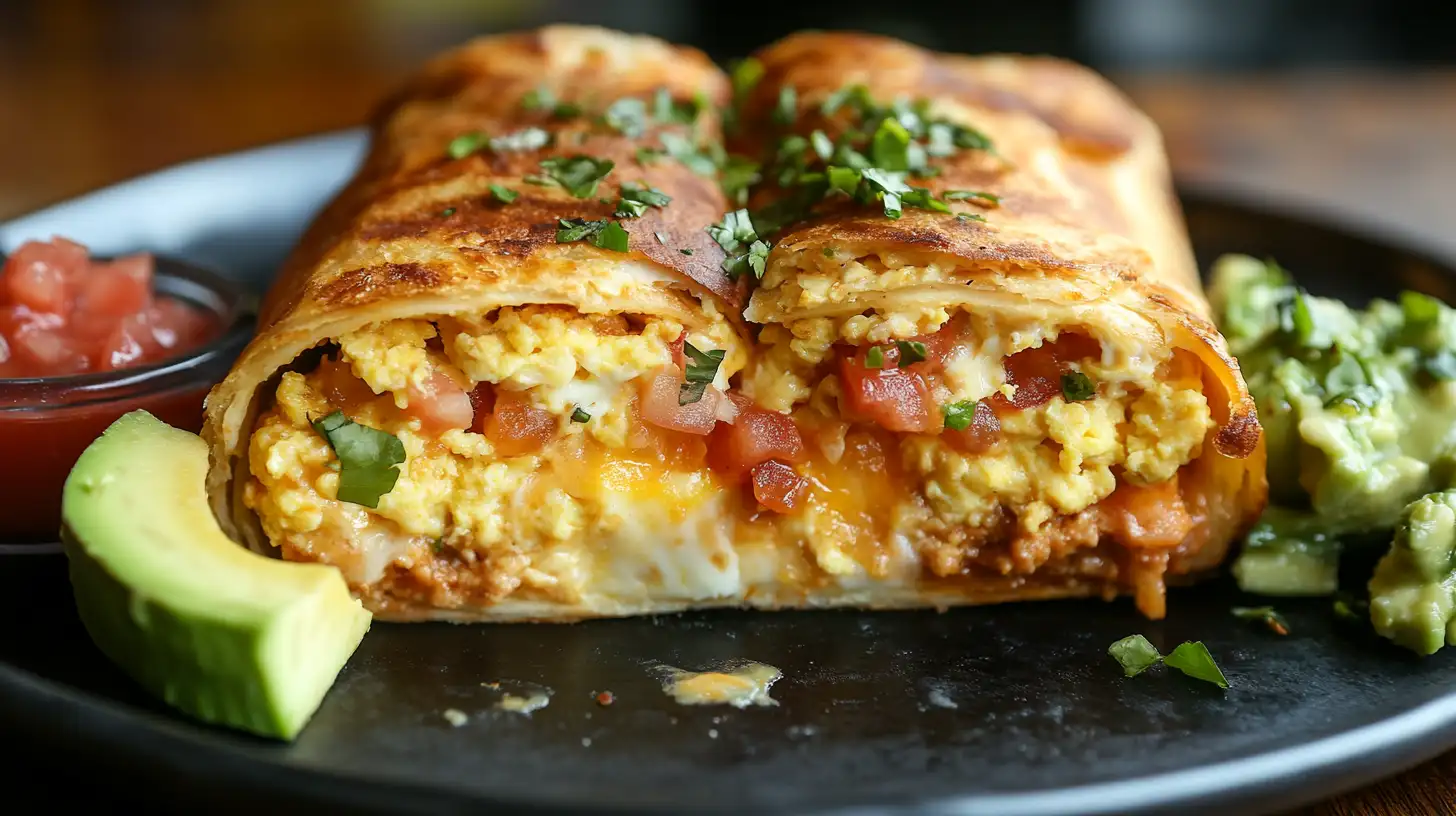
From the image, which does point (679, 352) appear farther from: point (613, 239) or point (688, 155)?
point (688, 155)

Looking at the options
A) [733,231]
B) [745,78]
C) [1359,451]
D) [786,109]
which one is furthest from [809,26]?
[1359,451]

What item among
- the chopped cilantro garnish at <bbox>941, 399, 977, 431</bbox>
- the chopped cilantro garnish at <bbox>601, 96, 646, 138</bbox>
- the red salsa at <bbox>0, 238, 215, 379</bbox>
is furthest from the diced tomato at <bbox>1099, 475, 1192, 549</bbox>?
the red salsa at <bbox>0, 238, 215, 379</bbox>

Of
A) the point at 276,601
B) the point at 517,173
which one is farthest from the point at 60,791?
the point at 517,173

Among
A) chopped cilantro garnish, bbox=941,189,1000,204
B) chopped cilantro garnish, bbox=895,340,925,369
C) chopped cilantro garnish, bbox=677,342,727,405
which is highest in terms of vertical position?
chopped cilantro garnish, bbox=941,189,1000,204

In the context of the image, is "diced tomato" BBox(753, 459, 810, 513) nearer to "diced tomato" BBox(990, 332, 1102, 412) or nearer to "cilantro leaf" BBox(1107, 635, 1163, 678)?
"diced tomato" BBox(990, 332, 1102, 412)

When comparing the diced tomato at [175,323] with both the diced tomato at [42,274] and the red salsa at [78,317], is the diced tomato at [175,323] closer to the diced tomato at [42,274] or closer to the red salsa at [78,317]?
the red salsa at [78,317]
